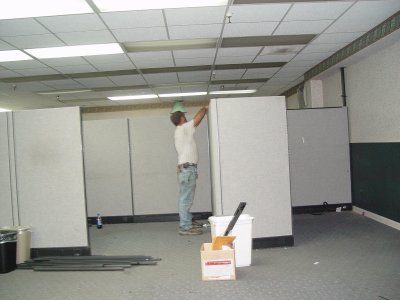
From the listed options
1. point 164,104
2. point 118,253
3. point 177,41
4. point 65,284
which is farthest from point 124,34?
point 164,104

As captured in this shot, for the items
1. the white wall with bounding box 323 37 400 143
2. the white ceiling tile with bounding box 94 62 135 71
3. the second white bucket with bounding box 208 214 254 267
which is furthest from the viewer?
the white ceiling tile with bounding box 94 62 135 71

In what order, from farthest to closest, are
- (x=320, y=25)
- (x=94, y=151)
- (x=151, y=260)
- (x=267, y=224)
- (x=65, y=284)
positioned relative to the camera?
(x=94, y=151)
(x=320, y=25)
(x=267, y=224)
(x=151, y=260)
(x=65, y=284)

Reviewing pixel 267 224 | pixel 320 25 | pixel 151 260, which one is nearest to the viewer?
pixel 151 260

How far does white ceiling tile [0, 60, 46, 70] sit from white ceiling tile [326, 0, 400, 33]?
438 centimetres

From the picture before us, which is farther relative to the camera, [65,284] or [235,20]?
[235,20]

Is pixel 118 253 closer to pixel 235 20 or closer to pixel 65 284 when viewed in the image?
pixel 65 284

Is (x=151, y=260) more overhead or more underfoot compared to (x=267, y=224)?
more underfoot

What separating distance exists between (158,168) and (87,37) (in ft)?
7.46

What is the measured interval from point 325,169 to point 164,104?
645 centimetres

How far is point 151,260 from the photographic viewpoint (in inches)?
134

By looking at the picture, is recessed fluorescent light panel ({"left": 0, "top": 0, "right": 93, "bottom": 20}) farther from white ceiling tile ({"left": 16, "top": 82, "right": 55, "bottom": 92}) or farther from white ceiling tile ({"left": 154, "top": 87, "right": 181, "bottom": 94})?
white ceiling tile ({"left": 154, "top": 87, "right": 181, "bottom": 94})

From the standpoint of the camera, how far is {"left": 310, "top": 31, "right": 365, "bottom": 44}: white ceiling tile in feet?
14.6

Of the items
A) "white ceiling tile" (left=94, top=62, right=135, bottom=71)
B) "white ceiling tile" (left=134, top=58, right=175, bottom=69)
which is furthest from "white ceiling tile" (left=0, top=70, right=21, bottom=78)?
"white ceiling tile" (left=134, top=58, right=175, bottom=69)

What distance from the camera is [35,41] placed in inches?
165
